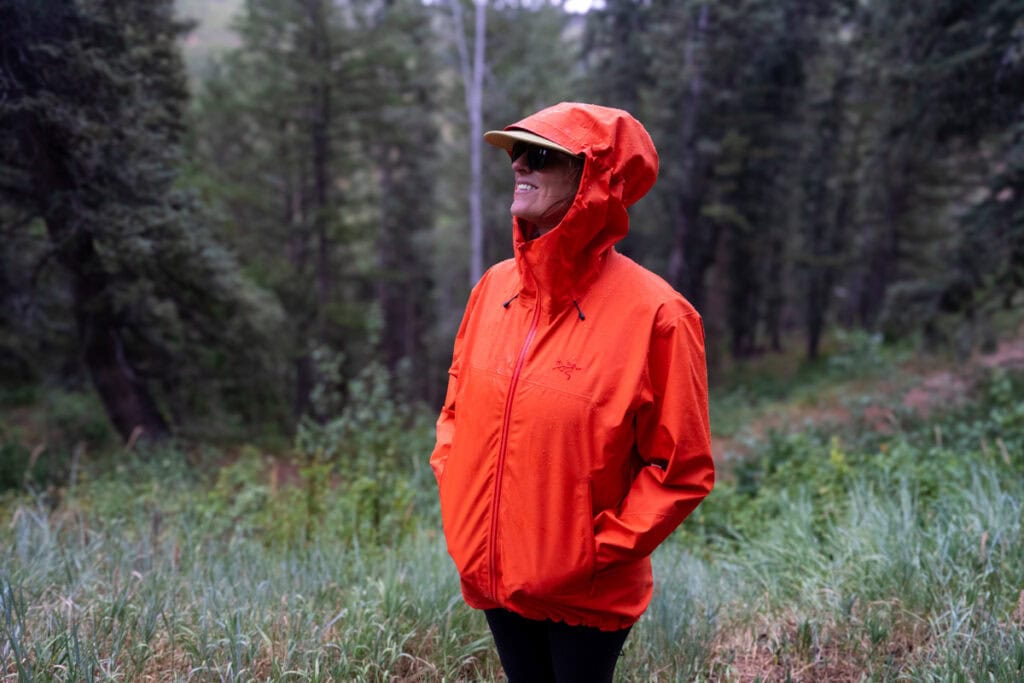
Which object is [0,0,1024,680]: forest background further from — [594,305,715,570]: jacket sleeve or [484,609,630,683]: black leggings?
[594,305,715,570]: jacket sleeve

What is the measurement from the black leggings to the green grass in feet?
2.43

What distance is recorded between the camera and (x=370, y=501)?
532cm

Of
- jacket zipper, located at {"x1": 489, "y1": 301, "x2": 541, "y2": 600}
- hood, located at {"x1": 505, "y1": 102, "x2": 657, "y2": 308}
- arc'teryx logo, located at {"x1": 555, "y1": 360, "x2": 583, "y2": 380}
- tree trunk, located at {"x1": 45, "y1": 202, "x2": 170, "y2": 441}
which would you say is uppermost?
hood, located at {"x1": 505, "y1": 102, "x2": 657, "y2": 308}

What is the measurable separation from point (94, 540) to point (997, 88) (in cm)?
1009

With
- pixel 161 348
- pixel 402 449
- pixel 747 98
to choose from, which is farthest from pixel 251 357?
pixel 747 98

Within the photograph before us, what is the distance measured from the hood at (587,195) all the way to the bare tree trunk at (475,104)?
16.1 m

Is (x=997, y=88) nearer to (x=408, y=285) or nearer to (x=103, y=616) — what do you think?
(x=103, y=616)

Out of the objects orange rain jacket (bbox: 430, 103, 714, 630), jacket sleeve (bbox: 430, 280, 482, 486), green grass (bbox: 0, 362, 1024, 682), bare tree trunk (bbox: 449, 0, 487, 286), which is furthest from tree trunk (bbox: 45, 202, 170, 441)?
bare tree trunk (bbox: 449, 0, 487, 286)

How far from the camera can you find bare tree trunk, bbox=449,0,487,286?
1786 cm

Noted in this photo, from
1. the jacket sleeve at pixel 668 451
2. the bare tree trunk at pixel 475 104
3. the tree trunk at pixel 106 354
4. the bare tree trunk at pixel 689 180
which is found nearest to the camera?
the jacket sleeve at pixel 668 451

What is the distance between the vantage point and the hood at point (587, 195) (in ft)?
6.05

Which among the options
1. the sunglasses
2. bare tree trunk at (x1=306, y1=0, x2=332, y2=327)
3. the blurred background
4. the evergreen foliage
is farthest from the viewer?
bare tree trunk at (x1=306, y1=0, x2=332, y2=327)

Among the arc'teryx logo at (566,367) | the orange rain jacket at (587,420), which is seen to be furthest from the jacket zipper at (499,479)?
the arc'teryx logo at (566,367)

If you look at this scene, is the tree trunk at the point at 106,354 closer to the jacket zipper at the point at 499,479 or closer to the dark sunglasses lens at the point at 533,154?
the dark sunglasses lens at the point at 533,154
